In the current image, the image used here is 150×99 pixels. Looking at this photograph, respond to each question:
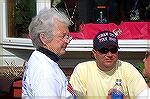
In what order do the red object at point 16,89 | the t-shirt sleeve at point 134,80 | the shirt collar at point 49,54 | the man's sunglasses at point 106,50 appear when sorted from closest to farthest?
the shirt collar at point 49,54 < the t-shirt sleeve at point 134,80 < the man's sunglasses at point 106,50 < the red object at point 16,89

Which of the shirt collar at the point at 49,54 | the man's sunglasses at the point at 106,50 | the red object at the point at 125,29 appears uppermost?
the shirt collar at the point at 49,54

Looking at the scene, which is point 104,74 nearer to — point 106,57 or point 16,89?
point 106,57

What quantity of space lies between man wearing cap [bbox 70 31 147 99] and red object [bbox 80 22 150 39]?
2084 mm

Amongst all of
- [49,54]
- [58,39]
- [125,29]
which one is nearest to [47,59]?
[49,54]

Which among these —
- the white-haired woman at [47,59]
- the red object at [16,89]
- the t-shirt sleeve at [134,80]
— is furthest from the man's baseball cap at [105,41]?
the red object at [16,89]

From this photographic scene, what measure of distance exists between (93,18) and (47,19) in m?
3.64

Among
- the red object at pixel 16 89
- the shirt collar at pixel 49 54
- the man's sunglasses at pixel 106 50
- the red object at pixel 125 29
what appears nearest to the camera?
the shirt collar at pixel 49 54

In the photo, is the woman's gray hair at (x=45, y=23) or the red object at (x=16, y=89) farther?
the red object at (x=16, y=89)

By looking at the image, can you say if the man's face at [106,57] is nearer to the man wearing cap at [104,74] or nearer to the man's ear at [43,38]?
the man wearing cap at [104,74]

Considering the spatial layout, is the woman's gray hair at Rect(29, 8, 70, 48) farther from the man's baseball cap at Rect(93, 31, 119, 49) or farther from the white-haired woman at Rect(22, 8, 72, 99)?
the man's baseball cap at Rect(93, 31, 119, 49)

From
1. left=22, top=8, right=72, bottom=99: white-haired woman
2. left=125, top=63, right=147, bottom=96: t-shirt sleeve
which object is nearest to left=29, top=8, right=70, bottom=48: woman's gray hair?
left=22, top=8, right=72, bottom=99: white-haired woman

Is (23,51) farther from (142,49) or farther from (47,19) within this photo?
(47,19)

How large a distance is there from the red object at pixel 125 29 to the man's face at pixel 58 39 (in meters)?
3.09

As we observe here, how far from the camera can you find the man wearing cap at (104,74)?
11.2ft
